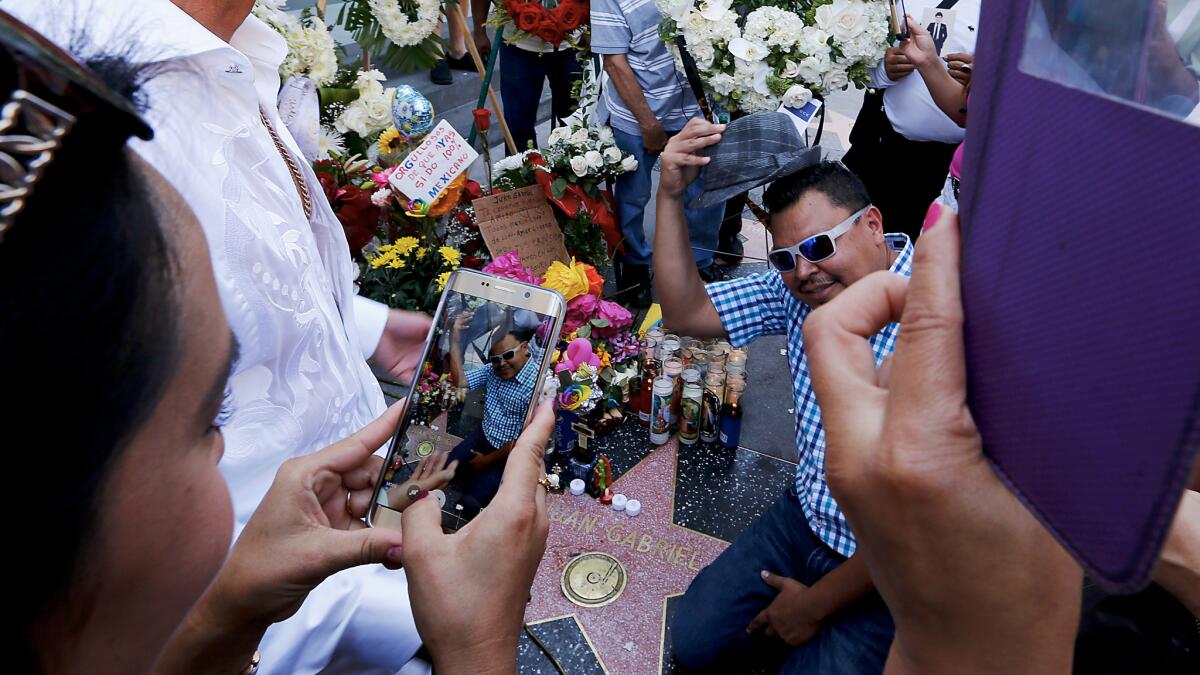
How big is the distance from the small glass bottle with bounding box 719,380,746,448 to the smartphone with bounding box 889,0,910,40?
161 cm

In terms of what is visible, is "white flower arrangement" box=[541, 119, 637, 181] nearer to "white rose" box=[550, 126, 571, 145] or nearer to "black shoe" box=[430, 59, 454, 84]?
"white rose" box=[550, 126, 571, 145]

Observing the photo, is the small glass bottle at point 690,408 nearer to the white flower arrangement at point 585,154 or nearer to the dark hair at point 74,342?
the white flower arrangement at point 585,154

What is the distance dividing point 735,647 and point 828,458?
5.61 ft

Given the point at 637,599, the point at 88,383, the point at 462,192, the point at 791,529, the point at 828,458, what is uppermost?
the point at 88,383

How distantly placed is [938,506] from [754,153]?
1.96m

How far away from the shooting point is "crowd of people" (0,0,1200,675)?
21.5 inches

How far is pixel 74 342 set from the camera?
1.72ft

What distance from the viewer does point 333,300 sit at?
168 centimetres

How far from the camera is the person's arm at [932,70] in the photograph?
305 cm

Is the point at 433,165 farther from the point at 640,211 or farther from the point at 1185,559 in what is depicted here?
the point at 1185,559

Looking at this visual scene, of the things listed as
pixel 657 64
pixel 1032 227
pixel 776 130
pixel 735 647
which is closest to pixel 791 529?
pixel 735 647

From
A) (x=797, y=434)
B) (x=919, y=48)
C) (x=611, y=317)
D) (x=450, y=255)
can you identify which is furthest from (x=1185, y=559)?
(x=450, y=255)

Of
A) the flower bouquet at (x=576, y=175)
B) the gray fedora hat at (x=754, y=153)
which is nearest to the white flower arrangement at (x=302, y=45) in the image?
the flower bouquet at (x=576, y=175)

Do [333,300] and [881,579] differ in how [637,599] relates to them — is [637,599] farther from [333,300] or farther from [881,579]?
[881,579]
